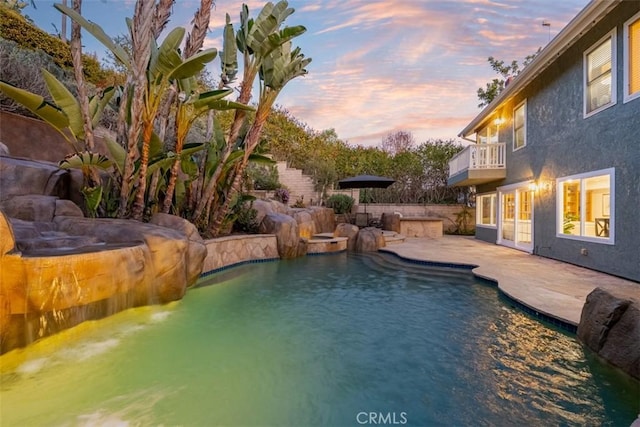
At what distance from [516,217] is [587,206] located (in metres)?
3.54

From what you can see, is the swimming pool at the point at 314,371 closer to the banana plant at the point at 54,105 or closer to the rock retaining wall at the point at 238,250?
the rock retaining wall at the point at 238,250

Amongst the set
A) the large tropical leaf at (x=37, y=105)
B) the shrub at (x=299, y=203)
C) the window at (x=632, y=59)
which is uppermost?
the window at (x=632, y=59)

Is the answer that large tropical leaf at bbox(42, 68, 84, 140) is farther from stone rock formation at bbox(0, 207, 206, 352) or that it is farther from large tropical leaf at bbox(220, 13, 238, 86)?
large tropical leaf at bbox(220, 13, 238, 86)

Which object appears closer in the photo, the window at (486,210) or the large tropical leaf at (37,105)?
the large tropical leaf at (37,105)

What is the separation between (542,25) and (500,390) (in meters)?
14.2

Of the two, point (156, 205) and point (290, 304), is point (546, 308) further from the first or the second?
point (156, 205)

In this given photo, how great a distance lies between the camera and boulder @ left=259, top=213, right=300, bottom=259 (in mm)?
10328

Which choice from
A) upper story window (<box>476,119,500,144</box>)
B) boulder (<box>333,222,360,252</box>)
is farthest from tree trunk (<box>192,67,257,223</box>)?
upper story window (<box>476,119,500,144</box>)

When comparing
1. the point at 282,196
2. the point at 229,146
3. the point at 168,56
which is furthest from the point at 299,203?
the point at 168,56

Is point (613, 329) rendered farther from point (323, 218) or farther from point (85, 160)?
point (323, 218)

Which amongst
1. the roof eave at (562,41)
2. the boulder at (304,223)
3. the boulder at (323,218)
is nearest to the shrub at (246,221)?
the boulder at (304,223)

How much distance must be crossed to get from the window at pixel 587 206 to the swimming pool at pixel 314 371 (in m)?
3.87

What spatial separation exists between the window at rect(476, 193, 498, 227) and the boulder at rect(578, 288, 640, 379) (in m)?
10.2

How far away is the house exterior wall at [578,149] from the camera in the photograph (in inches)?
246
